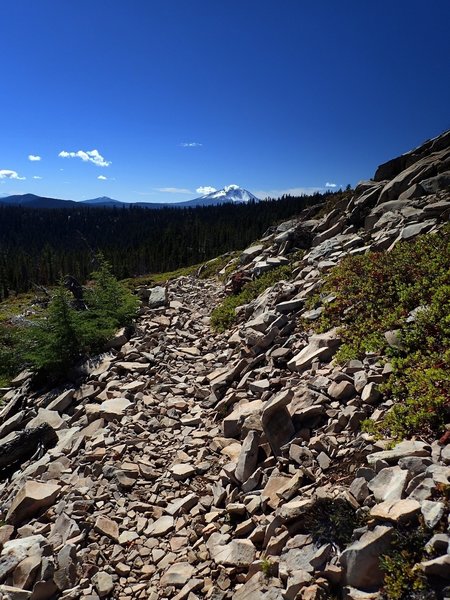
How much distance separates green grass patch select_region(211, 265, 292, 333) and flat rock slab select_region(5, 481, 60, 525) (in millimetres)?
9804

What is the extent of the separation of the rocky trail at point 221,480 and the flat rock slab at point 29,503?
1.0 inches

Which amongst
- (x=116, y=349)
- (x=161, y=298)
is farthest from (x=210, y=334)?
(x=161, y=298)

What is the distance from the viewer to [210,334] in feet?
53.2

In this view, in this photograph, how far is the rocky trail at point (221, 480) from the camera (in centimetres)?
423

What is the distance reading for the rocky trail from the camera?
423 centimetres

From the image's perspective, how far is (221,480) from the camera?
692cm

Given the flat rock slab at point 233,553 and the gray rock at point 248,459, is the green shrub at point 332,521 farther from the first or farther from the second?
the gray rock at point 248,459

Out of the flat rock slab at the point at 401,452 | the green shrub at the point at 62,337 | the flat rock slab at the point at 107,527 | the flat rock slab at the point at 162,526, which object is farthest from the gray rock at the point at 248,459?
the green shrub at the point at 62,337

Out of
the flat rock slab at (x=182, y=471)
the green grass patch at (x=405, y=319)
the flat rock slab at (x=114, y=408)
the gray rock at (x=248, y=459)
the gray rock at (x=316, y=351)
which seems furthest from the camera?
the flat rock slab at (x=114, y=408)

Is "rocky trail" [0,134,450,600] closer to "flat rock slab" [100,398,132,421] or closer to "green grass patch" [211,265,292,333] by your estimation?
"flat rock slab" [100,398,132,421]

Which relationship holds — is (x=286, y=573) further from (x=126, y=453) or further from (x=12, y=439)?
(x=12, y=439)

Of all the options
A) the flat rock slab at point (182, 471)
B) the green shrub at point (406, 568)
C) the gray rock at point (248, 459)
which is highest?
the green shrub at point (406, 568)

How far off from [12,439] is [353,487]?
380 inches

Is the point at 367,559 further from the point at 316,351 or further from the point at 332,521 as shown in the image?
the point at 316,351
